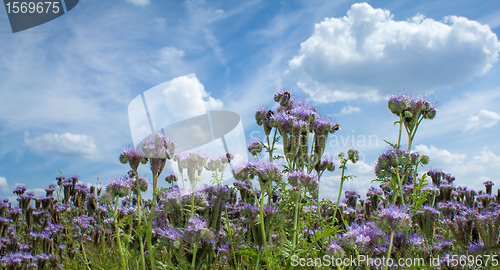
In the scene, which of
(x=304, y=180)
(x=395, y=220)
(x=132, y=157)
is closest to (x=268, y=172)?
(x=304, y=180)

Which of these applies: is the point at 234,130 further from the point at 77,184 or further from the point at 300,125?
the point at 77,184

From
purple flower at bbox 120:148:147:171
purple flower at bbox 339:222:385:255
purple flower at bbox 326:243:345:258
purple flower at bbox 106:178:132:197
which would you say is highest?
purple flower at bbox 120:148:147:171

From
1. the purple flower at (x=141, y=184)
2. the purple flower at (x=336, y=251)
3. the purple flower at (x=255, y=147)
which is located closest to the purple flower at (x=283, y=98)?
Result: the purple flower at (x=255, y=147)

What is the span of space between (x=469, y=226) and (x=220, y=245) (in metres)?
3.32

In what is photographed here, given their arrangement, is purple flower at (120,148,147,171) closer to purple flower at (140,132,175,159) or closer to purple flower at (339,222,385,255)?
purple flower at (140,132,175,159)

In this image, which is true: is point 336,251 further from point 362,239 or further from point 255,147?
point 255,147

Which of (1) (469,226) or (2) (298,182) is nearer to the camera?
(2) (298,182)

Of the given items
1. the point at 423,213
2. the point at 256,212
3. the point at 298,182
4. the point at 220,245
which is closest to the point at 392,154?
the point at 423,213

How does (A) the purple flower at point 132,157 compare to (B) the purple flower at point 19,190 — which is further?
(B) the purple flower at point 19,190

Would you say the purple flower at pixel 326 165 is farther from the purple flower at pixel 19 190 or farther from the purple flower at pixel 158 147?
the purple flower at pixel 19 190

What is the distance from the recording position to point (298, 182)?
4246 mm

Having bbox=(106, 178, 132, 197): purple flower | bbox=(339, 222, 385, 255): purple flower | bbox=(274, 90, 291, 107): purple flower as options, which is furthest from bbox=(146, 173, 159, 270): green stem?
bbox=(274, 90, 291, 107): purple flower

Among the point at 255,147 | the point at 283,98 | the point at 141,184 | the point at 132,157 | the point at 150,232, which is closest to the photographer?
the point at 150,232

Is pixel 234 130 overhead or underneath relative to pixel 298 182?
overhead
